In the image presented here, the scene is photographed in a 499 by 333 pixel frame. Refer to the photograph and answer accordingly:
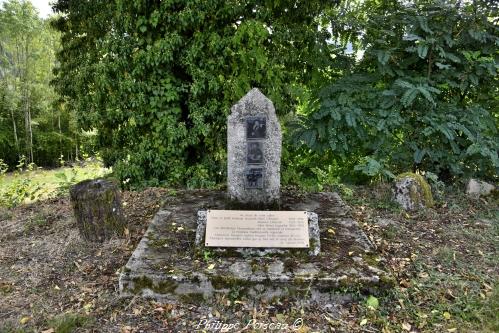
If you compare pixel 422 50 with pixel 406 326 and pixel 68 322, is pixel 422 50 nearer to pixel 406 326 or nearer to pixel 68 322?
pixel 406 326

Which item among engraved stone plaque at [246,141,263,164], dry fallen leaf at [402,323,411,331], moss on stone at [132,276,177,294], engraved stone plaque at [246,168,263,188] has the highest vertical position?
engraved stone plaque at [246,141,263,164]

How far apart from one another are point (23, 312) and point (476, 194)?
6.08 m

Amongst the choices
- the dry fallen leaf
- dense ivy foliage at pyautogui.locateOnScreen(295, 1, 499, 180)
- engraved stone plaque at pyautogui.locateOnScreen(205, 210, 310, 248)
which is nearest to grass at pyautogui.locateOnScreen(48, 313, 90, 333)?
engraved stone plaque at pyautogui.locateOnScreen(205, 210, 310, 248)

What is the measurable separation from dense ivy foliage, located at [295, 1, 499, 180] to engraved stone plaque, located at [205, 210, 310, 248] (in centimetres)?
196

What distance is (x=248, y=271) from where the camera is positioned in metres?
3.48

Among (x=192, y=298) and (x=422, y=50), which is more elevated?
(x=422, y=50)

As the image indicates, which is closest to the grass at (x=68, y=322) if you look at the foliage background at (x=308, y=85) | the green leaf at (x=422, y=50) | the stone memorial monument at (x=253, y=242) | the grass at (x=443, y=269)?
the stone memorial monument at (x=253, y=242)

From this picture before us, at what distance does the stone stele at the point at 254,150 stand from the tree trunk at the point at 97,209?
1344 millimetres

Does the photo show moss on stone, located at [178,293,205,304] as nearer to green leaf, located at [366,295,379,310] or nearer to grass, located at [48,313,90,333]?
grass, located at [48,313,90,333]

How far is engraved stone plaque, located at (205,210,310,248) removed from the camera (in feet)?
12.6

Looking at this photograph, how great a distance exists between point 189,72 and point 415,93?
11.4ft

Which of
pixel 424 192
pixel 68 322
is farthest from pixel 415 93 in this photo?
pixel 68 322

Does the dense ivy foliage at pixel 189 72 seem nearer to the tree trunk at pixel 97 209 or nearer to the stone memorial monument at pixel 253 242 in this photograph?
the stone memorial monument at pixel 253 242

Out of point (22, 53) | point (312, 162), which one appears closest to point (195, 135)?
point (312, 162)
